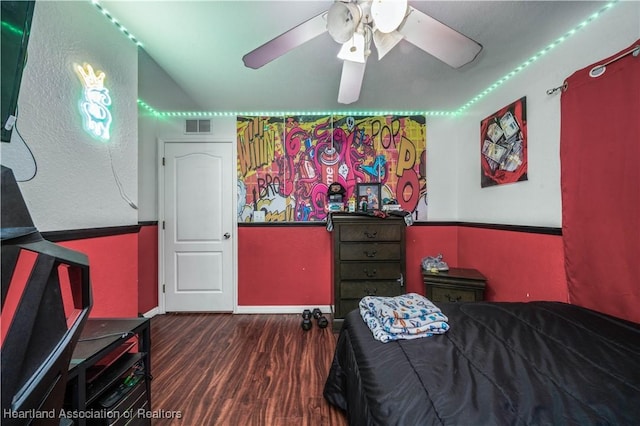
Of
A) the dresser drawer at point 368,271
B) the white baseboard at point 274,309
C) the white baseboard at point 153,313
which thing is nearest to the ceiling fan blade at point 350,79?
the dresser drawer at point 368,271

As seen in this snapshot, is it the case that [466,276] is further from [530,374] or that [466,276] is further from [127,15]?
[127,15]

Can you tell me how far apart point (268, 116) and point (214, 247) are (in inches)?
67.8

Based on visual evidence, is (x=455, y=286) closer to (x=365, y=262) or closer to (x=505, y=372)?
(x=365, y=262)

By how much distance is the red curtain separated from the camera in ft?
4.25

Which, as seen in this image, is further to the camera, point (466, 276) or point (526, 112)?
point (466, 276)

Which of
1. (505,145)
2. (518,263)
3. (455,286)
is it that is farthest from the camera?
(455,286)

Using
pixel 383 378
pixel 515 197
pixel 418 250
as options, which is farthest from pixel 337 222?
pixel 383 378

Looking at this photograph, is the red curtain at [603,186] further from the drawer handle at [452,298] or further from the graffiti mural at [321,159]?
the graffiti mural at [321,159]

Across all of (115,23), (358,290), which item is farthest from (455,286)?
(115,23)

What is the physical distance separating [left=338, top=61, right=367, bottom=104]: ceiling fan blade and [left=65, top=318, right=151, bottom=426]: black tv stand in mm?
1724

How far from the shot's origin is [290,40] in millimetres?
1248

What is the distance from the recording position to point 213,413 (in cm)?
154

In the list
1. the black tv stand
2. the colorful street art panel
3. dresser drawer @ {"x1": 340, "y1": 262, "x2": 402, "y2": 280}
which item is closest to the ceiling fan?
the colorful street art panel

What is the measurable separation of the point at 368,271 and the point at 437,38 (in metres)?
1.97
